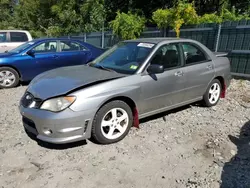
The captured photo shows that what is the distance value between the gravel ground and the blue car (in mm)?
2887

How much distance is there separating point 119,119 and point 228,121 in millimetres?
2239

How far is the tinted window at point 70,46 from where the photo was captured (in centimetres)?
812

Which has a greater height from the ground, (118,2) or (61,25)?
(118,2)

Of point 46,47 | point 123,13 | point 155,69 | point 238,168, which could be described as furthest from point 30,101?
point 123,13

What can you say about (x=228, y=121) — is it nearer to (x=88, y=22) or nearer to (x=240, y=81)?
(x=240, y=81)

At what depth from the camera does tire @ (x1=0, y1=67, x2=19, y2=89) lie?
23.6ft

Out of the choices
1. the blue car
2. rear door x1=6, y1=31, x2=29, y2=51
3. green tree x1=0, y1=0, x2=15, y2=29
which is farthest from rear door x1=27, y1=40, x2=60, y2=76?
green tree x1=0, y1=0, x2=15, y2=29

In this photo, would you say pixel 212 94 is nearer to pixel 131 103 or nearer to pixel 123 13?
pixel 131 103

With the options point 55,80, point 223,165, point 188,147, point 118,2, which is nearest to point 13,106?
point 55,80

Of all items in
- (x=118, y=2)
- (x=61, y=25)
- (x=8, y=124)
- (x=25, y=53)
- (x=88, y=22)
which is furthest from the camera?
(x=61, y=25)

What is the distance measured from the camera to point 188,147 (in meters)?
3.72

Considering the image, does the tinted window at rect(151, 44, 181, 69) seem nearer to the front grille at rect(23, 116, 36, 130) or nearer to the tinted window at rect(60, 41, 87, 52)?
the front grille at rect(23, 116, 36, 130)

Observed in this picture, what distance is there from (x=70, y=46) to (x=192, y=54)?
15.4 ft

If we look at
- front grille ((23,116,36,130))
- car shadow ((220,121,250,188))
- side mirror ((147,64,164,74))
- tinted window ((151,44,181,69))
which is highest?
tinted window ((151,44,181,69))
